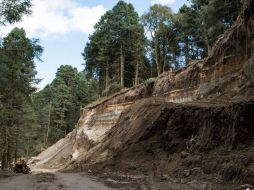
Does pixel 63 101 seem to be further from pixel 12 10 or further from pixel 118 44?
pixel 12 10

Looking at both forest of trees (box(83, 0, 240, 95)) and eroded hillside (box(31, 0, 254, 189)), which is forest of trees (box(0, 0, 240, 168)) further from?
eroded hillside (box(31, 0, 254, 189))

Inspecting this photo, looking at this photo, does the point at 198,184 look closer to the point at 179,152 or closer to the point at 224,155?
the point at 224,155

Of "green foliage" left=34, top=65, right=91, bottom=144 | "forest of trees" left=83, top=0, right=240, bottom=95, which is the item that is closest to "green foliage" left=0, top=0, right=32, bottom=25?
"forest of trees" left=83, top=0, right=240, bottom=95

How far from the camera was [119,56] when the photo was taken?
5647cm

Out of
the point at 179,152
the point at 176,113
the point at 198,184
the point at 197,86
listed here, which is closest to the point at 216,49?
the point at 197,86

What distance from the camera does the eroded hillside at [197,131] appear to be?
14.3m

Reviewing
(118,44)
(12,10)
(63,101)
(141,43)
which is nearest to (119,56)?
(118,44)

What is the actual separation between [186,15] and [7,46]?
31.2 metres

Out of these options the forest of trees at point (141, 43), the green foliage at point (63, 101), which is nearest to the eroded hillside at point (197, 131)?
the forest of trees at point (141, 43)

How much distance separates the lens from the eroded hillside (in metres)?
14.3

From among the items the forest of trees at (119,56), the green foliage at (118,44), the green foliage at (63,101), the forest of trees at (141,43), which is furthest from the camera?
the green foliage at (63,101)

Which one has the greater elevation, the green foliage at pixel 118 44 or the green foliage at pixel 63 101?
the green foliage at pixel 118 44

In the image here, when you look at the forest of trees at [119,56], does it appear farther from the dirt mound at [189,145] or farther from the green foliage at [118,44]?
the dirt mound at [189,145]

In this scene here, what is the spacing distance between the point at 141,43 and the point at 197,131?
1417 inches
